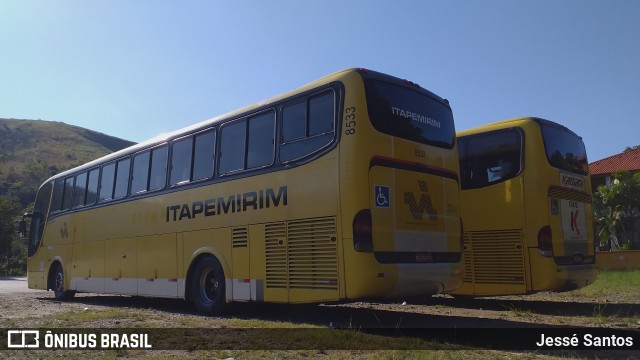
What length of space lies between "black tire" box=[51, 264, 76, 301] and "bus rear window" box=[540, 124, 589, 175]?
518 inches

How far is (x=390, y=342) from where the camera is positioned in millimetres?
6156

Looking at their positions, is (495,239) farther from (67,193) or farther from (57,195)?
(57,195)

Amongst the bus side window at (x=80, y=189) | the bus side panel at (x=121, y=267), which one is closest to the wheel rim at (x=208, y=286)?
the bus side panel at (x=121, y=267)

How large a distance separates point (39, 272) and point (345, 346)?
13.9 m

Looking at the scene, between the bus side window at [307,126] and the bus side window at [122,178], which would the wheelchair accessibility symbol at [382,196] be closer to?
the bus side window at [307,126]

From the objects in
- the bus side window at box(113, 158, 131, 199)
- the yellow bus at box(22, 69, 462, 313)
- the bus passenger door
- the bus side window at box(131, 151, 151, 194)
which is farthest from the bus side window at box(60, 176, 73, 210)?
the bus passenger door

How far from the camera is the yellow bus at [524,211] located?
960cm

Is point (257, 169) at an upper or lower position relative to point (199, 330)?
upper

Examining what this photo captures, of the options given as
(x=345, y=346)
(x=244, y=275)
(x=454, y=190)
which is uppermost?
(x=454, y=190)

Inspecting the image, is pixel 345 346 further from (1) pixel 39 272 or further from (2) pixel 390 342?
(1) pixel 39 272

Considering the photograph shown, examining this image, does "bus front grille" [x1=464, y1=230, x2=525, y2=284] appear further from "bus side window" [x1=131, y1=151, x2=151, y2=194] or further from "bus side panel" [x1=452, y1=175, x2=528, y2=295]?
"bus side window" [x1=131, y1=151, x2=151, y2=194]

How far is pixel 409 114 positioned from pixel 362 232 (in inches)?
85.7

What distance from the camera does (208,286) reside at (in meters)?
10.0

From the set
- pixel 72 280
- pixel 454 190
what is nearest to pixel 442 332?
pixel 454 190
